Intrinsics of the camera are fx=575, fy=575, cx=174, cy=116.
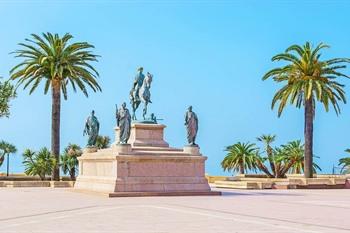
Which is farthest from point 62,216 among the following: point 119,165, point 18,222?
point 119,165

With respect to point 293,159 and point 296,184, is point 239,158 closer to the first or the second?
point 293,159

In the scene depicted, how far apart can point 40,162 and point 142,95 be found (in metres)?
14.6

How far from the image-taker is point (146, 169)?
94.0 feet

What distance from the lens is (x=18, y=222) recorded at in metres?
14.6

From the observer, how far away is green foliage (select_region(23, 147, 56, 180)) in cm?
4356

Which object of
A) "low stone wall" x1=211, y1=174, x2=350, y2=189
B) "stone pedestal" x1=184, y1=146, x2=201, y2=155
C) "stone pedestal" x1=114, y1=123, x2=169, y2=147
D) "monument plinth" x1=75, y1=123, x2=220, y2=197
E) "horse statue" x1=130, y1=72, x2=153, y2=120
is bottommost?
"low stone wall" x1=211, y1=174, x2=350, y2=189

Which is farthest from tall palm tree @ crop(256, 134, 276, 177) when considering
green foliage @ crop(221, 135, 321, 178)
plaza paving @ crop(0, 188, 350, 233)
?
plaza paving @ crop(0, 188, 350, 233)

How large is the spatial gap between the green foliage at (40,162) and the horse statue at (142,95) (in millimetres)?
12873

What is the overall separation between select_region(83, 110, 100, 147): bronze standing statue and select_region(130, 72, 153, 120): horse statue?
3.38 metres

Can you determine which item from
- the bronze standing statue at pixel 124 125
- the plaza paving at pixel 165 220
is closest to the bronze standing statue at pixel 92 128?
the bronze standing statue at pixel 124 125

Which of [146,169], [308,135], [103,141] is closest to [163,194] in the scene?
[146,169]

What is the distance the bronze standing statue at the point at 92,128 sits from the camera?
115 feet

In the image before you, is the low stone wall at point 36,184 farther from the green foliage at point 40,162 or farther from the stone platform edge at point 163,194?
the stone platform edge at point 163,194

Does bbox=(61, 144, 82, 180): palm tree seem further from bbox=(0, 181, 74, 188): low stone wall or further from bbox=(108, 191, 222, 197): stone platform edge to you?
bbox=(108, 191, 222, 197): stone platform edge
